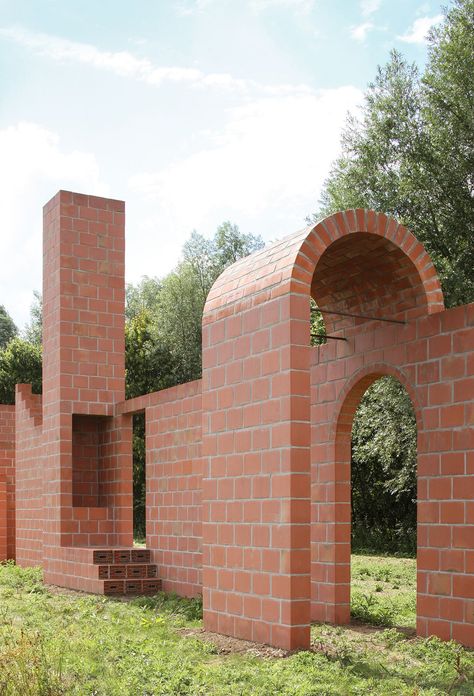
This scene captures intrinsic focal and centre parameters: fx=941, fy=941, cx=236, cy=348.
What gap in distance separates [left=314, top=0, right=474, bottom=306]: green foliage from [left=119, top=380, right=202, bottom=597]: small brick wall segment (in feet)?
24.1

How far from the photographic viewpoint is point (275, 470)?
8023 mm

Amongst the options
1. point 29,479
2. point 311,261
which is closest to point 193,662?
point 311,261

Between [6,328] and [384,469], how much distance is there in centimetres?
3232

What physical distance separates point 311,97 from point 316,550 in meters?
19.4

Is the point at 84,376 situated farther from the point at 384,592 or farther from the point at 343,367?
the point at 343,367

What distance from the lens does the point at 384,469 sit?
64.7 feet

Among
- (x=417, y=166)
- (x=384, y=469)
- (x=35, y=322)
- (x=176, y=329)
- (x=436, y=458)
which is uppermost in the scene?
(x=417, y=166)

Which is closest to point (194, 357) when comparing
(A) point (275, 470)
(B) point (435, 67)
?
(B) point (435, 67)

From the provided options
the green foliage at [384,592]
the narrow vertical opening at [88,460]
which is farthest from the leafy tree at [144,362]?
the narrow vertical opening at [88,460]

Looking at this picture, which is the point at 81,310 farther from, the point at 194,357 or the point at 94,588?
the point at 194,357

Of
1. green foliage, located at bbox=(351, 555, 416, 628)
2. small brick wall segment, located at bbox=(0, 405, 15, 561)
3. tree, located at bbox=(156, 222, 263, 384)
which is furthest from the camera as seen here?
tree, located at bbox=(156, 222, 263, 384)

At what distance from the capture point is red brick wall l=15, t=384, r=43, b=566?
53.9ft

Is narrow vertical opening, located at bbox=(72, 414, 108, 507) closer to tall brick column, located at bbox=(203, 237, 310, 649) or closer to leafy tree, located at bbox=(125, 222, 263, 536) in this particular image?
tall brick column, located at bbox=(203, 237, 310, 649)

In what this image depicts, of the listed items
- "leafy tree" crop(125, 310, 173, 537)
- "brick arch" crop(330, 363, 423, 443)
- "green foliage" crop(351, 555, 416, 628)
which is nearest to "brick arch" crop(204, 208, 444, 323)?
"brick arch" crop(330, 363, 423, 443)
